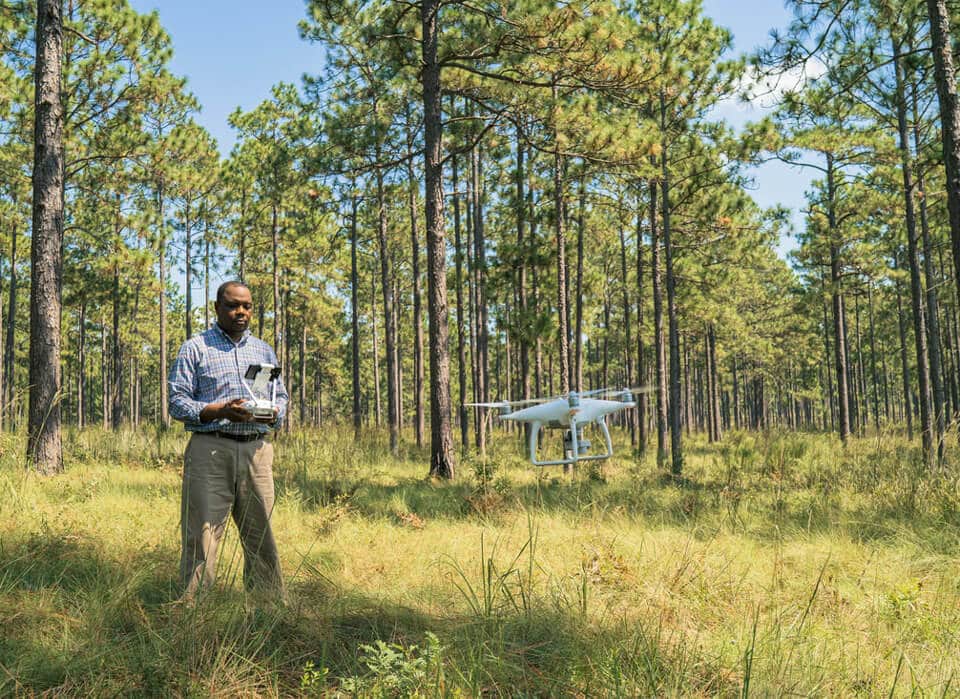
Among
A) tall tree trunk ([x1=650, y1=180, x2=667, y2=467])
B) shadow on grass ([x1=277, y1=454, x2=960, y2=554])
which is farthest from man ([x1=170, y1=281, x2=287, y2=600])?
tall tree trunk ([x1=650, y1=180, x2=667, y2=467])

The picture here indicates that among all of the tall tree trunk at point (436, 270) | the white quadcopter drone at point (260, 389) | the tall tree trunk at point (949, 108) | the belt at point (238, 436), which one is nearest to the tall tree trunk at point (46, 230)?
the tall tree trunk at point (436, 270)

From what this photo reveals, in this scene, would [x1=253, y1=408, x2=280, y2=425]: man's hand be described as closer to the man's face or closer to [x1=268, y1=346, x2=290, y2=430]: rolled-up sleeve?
[x1=268, y1=346, x2=290, y2=430]: rolled-up sleeve

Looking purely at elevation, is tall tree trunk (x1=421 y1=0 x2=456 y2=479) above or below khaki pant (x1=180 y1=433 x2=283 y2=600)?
above

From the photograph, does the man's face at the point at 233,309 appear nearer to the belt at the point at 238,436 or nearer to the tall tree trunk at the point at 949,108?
the belt at the point at 238,436

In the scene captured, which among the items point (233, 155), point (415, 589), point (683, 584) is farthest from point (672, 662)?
point (233, 155)

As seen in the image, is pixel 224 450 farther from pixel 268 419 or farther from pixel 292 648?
pixel 292 648

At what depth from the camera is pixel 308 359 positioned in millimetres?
36500

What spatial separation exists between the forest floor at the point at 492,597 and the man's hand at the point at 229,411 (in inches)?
25.2

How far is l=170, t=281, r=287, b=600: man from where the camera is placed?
2.87m

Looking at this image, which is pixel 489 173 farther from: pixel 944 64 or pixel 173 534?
pixel 173 534

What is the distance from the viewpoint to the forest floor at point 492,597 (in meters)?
2.20

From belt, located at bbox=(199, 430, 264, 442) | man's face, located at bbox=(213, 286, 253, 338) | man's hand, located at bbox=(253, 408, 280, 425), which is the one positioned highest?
man's face, located at bbox=(213, 286, 253, 338)

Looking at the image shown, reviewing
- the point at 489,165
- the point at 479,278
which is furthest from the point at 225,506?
the point at 489,165

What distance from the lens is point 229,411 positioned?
2736mm
